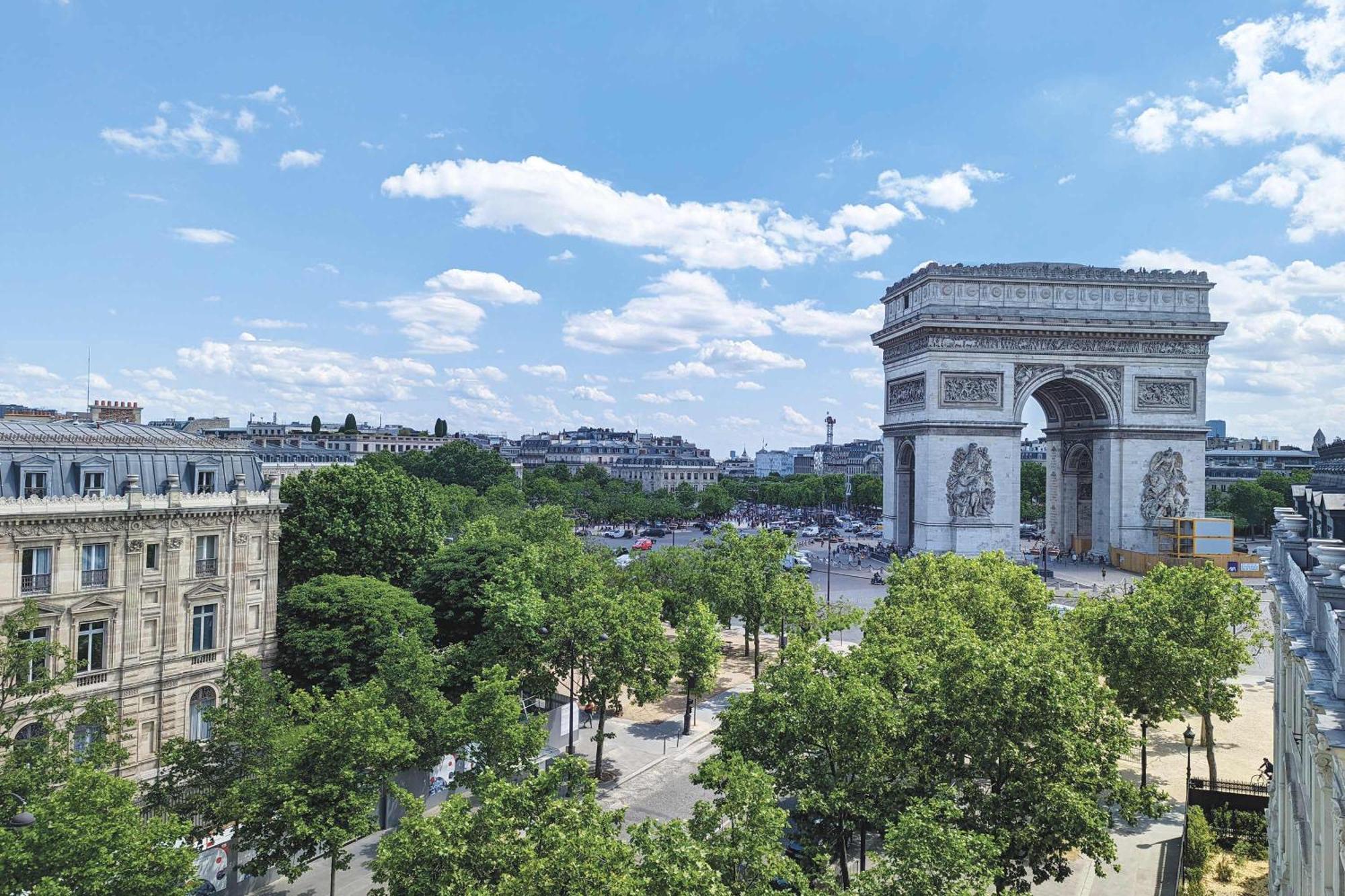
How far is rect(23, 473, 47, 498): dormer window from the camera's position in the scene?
2544 cm

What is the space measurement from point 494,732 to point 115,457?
17481 millimetres

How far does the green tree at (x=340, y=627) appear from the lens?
1235 inches

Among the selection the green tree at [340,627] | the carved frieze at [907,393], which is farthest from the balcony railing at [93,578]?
the carved frieze at [907,393]

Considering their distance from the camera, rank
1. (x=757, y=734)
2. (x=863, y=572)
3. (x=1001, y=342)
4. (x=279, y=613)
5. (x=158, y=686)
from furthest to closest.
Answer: (x=863, y=572), (x=1001, y=342), (x=279, y=613), (x=158, y=686), (x=757, y=734)

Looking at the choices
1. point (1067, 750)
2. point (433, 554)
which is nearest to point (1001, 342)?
point (433, 554)

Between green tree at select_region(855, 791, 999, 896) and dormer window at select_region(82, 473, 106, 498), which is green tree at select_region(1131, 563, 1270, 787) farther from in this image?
dormer window at select_region(82, 473, 106, 498)

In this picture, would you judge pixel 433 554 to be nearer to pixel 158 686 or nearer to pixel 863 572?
pixel 158 686

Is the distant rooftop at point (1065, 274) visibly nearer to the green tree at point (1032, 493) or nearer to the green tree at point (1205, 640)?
the green tree at point (1205, 640)

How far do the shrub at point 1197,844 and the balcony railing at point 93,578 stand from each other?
104 feet

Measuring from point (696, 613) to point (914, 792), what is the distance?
13.8m

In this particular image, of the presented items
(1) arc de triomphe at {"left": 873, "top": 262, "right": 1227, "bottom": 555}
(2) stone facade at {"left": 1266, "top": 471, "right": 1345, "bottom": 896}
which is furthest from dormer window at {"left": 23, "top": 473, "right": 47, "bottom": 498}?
(1) arc de triomphe at {"left": 873, "top": 262, "right": 1227, "bottom": 555}

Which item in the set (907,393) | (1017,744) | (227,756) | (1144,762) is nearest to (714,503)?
(907,393)

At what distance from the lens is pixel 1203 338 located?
6084 cm

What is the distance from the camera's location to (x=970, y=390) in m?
59.1
